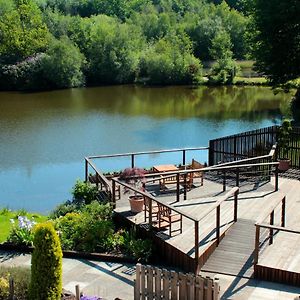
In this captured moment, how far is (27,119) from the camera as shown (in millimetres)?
40844

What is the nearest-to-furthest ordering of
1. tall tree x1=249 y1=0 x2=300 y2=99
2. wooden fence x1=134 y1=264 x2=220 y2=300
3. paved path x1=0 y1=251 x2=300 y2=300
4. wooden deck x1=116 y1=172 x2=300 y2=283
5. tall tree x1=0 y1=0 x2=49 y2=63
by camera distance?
wooden fence x1=134 y1=264 x2=220 y2=300 → paved path x1=0 y1=251 x2=300 y2=300 → wooden deck x1=116 y1=172 x2=300 y2=283 → tall tree x1=249 y1=0 x2=300 y2=99 → tall tree x1=0 y1=0 x2=49 y2=63

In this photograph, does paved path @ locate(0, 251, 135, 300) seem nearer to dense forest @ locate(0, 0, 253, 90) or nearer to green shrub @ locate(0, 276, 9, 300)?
green shrub @ locate(0, 276, 9, 300)

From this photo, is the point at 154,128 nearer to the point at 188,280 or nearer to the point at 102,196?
the point at 102,196

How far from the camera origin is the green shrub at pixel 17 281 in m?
9.57

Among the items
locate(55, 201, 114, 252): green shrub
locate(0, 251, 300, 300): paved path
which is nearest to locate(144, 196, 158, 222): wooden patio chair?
locate(55, 201, 114, 252): green shrub

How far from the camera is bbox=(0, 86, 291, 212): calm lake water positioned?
23688 millimetres

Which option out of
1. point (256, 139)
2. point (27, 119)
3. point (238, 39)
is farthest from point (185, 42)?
point (256, 139)

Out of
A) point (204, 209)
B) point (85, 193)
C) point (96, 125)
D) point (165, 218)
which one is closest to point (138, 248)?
point (165, 218)

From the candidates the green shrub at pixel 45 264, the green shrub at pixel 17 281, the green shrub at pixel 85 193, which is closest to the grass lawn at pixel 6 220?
the green shrub at pixel 85 193

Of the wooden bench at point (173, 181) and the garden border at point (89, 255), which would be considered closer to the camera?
the garden border at point (89, 255)

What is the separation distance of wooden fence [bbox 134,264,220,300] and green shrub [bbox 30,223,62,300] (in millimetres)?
1360

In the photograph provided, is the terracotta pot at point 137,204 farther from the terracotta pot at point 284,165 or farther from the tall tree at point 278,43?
the tall tree at point 278,43

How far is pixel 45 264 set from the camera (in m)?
8.95

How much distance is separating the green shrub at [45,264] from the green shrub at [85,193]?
6849 millimetres
